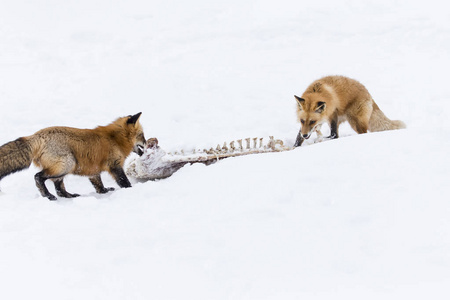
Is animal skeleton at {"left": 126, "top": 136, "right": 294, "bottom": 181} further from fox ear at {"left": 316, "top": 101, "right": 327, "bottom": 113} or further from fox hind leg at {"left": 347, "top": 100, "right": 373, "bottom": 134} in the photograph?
fox hind leg at {"left": 347, "top": 100, "right": 373, "bottom": 134}

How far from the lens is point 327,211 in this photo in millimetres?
4574

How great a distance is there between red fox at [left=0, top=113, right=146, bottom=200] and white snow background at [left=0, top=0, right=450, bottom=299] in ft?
1.25

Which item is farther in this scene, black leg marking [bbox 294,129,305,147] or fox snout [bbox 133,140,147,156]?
black leg marking [bbox 294,129,305,147]

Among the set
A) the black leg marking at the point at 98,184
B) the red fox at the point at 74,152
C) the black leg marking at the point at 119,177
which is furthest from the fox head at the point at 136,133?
the black leg marking at the point at 98,184

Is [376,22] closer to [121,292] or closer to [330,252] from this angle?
[330,252]

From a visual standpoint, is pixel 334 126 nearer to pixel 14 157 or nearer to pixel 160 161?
pixel 160 161

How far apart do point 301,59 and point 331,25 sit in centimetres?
279

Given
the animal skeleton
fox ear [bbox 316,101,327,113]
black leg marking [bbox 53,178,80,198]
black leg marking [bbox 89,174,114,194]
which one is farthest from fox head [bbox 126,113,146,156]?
fox ear [bbox 316,101,327,113]

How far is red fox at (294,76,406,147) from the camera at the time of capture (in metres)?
8.16

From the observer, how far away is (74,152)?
6199 millimetres

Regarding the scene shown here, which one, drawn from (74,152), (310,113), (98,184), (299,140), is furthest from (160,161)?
(310,113)

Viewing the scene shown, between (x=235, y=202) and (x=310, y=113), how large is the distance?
364cm

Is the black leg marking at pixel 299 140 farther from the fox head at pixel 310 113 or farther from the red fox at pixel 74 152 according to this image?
the red fox at pixel 74 152

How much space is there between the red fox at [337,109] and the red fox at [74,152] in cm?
299
